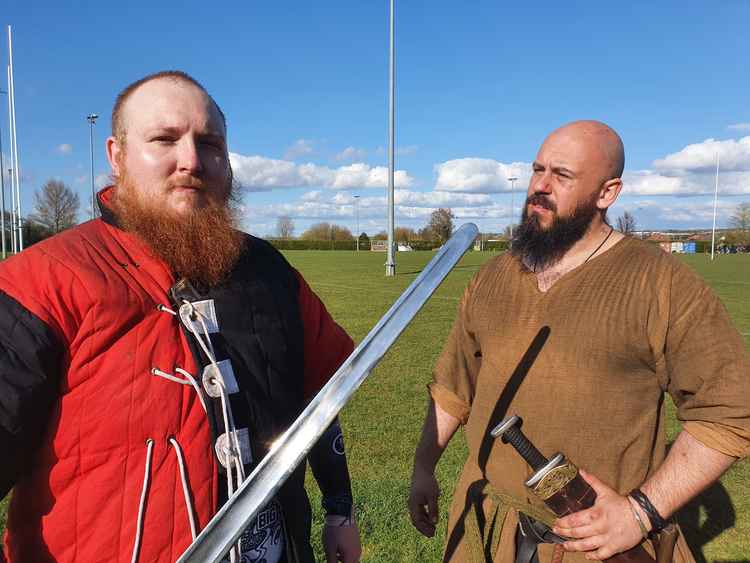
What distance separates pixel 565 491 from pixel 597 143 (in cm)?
118

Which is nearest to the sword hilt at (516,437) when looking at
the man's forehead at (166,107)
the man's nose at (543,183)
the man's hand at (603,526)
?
the man's hand at (603,526)

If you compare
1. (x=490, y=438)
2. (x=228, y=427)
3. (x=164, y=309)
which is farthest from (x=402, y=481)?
(x=164, y=309)

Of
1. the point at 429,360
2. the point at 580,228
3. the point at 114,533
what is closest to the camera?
the point at 114,533

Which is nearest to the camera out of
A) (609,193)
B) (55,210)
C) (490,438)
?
(490,438)

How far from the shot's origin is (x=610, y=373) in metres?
1.69

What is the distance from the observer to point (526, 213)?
216 centimetres

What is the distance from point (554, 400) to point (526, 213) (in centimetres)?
77

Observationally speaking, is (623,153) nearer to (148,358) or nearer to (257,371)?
(257,371)

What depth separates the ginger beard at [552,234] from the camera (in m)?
1.96

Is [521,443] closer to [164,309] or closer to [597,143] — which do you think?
[164,309]

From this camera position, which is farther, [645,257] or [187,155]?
[645,257]

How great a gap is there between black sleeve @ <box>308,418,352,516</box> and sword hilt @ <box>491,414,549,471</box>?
0.56 m

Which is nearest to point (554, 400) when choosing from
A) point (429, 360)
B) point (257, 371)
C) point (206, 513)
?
point (257, 371)

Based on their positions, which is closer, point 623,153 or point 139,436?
point 139,436
